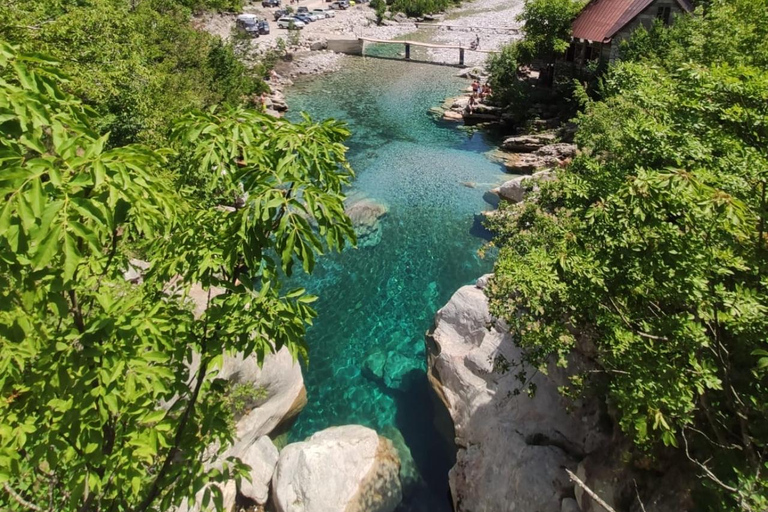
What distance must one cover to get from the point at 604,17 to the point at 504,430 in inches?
1251

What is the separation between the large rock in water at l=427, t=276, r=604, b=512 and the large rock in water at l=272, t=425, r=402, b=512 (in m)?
1.60

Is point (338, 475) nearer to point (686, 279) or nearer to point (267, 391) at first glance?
point (267, 391)

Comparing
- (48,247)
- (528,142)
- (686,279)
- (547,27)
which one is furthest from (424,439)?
(547,27)

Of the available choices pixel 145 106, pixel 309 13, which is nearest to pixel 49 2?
pixel 145 106

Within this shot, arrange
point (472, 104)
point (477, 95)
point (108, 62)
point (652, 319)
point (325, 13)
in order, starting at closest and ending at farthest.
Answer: point (652, 319) → point (108, 62) → point (472, 104) → point (477, 95) → point (325, 13)

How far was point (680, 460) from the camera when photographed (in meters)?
6.38

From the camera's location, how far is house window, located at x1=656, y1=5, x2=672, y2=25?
2694cm

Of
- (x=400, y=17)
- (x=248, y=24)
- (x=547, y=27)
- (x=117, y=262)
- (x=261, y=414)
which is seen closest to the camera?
(x=117, y=262)

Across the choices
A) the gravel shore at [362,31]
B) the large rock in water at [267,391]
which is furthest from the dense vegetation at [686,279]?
the gravel shore at [362,31]

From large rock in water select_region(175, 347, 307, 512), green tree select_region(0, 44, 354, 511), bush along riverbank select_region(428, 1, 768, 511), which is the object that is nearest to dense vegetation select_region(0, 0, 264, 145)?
green tree select_region(0, 44, 354, 511)

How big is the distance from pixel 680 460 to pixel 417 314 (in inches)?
373

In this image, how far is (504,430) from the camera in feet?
31.4

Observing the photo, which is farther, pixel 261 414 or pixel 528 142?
pixel 528 142

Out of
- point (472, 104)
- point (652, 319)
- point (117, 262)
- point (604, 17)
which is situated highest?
point (604, 17)
